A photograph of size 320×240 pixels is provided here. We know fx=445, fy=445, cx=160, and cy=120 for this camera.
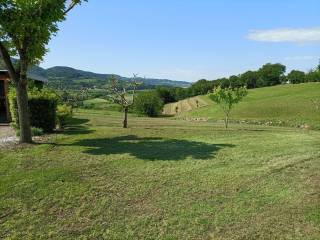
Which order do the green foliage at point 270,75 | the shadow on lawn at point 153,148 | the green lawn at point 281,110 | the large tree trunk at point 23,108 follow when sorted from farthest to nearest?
the green foliage at point 270,75 < the green lawn at point 281,110 < the large tree trunk at point 23,108 < the shadow on lawn at point 153,148

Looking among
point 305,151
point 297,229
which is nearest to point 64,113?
point 305,151

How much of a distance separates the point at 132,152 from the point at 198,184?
474 centimetres

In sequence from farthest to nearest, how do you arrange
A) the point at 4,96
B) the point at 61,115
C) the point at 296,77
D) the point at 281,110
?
1. the point at 296,77
2. the point at 281,110
3. the point at 4,96
4. the point at 61,115

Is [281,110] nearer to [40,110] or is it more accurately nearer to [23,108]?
[40,110]

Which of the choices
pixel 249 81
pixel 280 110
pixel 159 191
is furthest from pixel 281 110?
pixel 249 81

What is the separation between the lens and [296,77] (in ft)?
416

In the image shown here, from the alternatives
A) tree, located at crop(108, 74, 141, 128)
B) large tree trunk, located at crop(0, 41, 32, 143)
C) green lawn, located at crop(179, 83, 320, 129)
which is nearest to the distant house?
tree, located at crop(108, 74, 141, 128)

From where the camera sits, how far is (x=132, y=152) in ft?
56.9

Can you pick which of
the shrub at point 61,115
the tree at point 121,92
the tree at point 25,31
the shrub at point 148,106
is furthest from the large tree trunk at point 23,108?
the shrub at point 148,106

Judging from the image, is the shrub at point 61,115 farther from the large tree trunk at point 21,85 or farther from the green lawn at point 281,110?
the green lawn at point 281,110

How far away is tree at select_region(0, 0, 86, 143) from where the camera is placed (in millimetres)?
17031

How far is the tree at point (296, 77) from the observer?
124 meters

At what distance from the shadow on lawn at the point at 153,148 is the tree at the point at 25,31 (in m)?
3.26

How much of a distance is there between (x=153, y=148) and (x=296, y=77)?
381 ft
